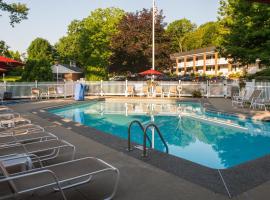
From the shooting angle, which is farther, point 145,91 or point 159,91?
point 145,91

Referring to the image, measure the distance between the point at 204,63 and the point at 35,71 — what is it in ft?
145

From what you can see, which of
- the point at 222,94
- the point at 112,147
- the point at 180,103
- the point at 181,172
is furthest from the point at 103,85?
the point at 181,172

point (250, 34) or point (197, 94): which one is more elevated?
point (250, 34)

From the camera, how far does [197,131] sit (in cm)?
1120

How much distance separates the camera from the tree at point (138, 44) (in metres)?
28.6

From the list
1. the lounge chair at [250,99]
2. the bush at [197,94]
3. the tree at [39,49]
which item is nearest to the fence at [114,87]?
the bush at [197,94]

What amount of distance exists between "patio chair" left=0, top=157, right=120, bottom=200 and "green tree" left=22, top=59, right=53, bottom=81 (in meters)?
23.2

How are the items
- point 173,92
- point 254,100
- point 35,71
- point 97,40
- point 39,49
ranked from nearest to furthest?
1. point 254,100
2. point 173,92
3. point 35,71
4. point 97,40
5. point 39,49

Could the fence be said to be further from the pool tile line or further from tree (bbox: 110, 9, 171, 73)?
the pool tile line

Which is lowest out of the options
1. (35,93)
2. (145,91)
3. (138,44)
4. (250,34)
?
(35,93)

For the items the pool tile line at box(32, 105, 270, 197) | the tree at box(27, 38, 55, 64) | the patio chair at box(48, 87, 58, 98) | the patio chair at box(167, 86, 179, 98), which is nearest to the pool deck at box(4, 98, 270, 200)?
the pool tile line at box(32, 105, 270, 197)

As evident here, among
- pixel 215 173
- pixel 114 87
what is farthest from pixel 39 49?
pixel 215 173

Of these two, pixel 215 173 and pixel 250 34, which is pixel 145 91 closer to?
pixel 250 34

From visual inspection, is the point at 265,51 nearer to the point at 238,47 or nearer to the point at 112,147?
the point at 238,47
